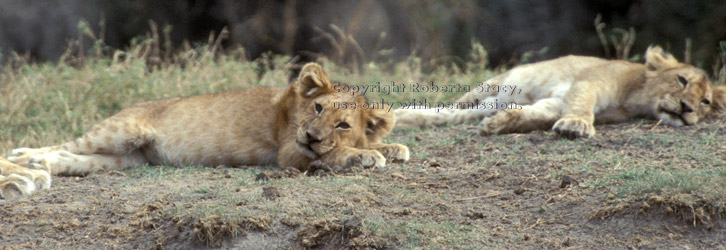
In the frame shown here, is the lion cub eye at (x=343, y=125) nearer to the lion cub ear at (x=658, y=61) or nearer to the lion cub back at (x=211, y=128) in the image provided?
the lion cub back at (x=211, y=128)

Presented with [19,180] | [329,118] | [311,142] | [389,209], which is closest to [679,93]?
[329,118]

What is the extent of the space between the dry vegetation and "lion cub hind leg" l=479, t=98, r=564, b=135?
0.62 feet

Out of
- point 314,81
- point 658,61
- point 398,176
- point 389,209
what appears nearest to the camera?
point 389,209

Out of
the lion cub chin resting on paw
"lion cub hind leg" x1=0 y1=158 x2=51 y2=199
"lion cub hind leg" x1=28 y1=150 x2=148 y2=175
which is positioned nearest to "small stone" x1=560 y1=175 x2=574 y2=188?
the lion cub chin resting on paw

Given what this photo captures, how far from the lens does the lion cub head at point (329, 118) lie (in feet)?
14.4

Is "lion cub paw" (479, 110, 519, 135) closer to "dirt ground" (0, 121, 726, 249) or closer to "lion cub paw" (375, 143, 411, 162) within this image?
"dirt ground" (0, 121, 726, 249)

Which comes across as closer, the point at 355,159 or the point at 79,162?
the point at 355,159

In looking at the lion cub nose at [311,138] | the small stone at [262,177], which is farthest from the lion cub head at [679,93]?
the small stone at [262,177]

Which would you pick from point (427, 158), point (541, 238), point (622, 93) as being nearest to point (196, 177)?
point (427, 158)

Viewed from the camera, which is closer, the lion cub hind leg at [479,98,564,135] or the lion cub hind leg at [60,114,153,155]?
the lion cub hind leg at [60,114,153,155]

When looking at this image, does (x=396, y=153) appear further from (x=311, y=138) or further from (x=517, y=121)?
(x=517, y=121)

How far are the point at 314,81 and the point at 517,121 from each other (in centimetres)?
154

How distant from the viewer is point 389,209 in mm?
3570

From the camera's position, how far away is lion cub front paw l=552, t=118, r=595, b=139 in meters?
5.04
